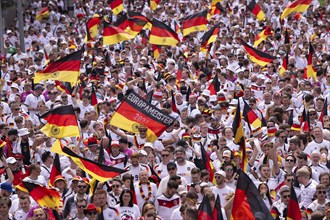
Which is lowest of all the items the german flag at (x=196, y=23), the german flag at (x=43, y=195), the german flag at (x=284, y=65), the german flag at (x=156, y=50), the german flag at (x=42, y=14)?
the german flag at (x=42, y=14)

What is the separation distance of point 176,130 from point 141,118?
125 centimetres

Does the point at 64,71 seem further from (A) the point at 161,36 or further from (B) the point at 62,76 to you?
(A) the point at 161,36

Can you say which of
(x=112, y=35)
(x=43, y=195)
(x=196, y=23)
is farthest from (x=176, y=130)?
(x=196, y=23)

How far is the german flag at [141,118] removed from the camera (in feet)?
52.7

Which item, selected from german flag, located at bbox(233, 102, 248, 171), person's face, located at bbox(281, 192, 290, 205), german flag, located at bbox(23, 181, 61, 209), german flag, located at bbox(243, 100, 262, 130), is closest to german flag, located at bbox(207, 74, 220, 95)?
german flag, located at bbox(243, 100, 262, 130)

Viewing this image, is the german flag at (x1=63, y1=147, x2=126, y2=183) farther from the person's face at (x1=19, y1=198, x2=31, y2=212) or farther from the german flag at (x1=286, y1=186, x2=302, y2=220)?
the german flag at (x1=286, y1=186, x2=302, y2=220)

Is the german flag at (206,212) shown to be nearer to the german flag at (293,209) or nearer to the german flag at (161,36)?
the german flag at (293,209)

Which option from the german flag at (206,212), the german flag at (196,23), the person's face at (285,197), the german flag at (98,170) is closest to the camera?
the german flag at (206,212)

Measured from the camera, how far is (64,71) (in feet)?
62.3

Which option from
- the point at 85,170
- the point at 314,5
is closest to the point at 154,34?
the point at 85,170

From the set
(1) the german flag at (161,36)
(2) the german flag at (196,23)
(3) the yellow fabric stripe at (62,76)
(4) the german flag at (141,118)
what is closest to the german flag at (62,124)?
(4) the german flag at (141,118)

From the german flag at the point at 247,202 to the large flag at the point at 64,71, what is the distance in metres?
8.76

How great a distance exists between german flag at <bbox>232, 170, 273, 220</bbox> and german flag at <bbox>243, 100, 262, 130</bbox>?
291 inches

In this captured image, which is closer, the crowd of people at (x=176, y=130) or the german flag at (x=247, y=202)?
the german flag at (x=247, y=202)
